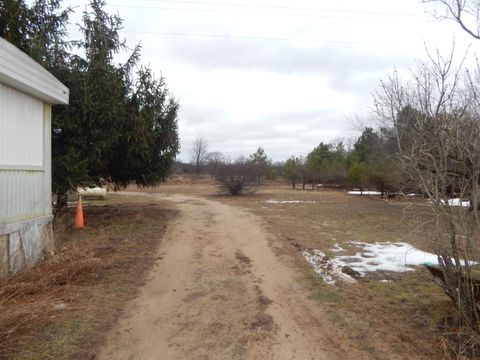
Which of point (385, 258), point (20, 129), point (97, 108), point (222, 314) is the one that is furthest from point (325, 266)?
point (97, 108)

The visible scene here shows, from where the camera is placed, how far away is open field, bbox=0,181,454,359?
407cm

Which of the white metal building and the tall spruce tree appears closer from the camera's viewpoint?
the white metal building

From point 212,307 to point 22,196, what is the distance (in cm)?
414

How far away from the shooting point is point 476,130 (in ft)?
14.7

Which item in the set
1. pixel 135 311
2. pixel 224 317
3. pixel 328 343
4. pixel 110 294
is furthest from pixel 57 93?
pixel 328 343

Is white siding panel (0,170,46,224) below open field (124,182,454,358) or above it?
above

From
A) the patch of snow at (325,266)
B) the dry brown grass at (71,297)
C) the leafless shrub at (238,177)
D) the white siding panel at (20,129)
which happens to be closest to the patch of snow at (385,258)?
the patch of snow at (325,266)

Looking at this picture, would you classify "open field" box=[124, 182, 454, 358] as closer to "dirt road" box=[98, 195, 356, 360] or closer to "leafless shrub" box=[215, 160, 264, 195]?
"dirt road" box=[98, 195, 356, 360]

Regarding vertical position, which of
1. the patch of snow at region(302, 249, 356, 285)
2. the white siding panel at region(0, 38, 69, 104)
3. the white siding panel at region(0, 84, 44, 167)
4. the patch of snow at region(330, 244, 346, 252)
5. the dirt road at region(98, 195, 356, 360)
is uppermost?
the white siding panel at region(0, 38, 69, 104)

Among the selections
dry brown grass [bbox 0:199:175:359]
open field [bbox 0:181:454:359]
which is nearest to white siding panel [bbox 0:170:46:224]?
dry brown grass [bbox 0:199:175:359]

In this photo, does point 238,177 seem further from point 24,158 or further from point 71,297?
point 71,297

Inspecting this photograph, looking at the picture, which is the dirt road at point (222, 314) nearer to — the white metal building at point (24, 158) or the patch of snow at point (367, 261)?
the patch of snow at point (367, 261)

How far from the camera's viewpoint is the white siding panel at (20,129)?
656 cm

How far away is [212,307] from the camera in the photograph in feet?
17.1
